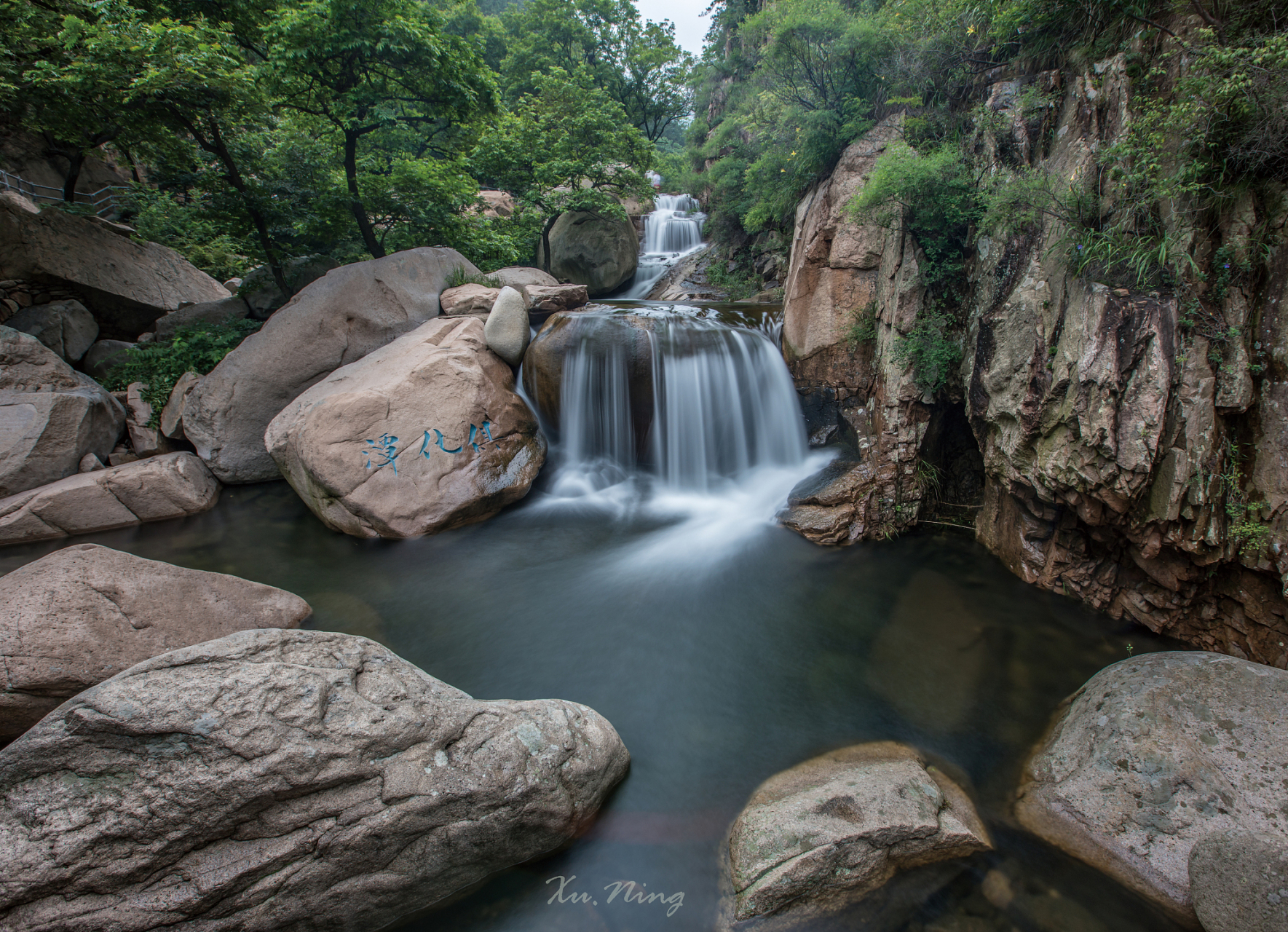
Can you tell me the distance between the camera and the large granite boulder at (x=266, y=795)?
2.01m

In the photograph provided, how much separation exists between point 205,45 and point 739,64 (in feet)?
47.4

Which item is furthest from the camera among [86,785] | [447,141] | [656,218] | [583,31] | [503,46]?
[503,46]

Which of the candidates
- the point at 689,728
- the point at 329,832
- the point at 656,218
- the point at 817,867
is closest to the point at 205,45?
the point at 329,832

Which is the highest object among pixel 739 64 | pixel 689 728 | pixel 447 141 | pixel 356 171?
pixel 739 64

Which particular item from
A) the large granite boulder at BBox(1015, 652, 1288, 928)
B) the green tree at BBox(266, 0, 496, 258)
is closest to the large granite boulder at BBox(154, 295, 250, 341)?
the green tree at BBox(266, 0, 496, 258)

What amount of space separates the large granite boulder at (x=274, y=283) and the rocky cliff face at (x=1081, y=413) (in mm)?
10779

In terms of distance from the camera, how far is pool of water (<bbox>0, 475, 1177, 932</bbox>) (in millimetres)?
3018

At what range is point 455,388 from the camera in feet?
23.8

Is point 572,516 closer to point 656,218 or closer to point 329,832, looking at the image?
point 329,832

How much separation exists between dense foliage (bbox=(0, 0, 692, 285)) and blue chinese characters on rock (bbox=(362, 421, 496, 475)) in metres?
5.88

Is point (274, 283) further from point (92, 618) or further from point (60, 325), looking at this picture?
point (92, 618)

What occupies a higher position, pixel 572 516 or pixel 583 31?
pixel 583 31

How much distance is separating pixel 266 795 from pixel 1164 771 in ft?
16.4

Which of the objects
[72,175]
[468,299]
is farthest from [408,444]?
[72,175]
